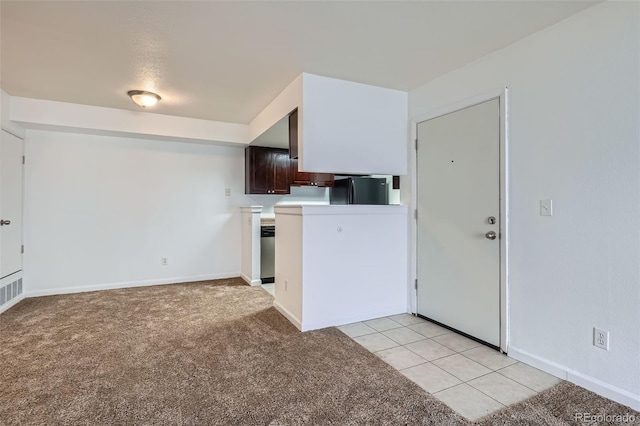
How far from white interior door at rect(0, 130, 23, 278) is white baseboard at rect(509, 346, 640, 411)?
510cm

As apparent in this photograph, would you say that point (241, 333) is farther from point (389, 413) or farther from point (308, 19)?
point (308, 19)

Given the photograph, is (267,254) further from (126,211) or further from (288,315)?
(126,211)

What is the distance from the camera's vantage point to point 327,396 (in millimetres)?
1876

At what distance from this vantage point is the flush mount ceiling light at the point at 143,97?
3410 mm

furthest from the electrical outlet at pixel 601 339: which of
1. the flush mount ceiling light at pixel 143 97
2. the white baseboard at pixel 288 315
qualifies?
the flush mount ceiling light at pixel 143 97

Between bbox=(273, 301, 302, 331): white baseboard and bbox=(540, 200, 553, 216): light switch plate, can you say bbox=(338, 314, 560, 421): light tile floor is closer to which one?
bbox=(273, 301, 302, 331): white baseboard

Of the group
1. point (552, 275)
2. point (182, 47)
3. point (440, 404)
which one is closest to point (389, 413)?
point (440, 404)

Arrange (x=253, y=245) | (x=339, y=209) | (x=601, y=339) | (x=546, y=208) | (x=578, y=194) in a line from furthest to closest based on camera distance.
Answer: (x=253, y=245) < (x=339, y=209) < (x=546, y=208) < (x=578, y=194) < (x=601, y=339)

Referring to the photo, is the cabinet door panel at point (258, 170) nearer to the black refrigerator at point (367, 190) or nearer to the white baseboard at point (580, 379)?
the black refrigerator at point (367, 190)

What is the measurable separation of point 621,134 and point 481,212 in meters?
1.01

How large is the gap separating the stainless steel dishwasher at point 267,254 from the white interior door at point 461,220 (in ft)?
7.73

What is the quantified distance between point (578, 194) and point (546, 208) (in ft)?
0.68

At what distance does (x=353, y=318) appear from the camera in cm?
313

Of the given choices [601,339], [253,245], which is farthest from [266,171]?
[601,339]
